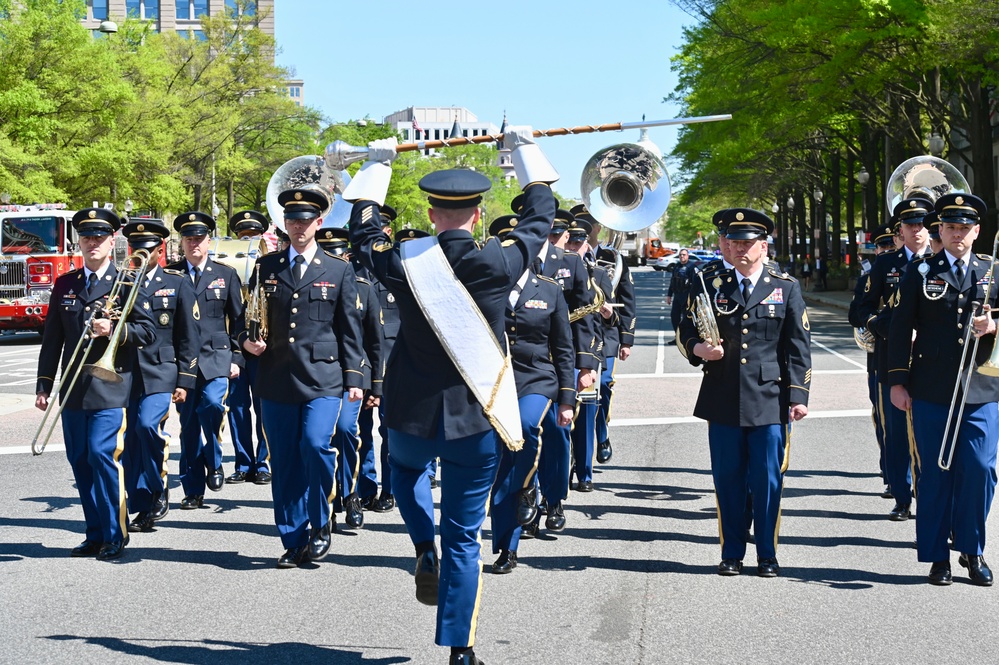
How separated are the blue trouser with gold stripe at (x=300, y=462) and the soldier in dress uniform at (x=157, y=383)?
1278 millimetres

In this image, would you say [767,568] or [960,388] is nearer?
[960,388]

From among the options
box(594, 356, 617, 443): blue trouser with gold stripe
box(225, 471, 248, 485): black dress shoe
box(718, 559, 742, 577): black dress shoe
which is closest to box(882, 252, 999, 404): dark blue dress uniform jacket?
box(718, 559, 742, 577): black dress shoe

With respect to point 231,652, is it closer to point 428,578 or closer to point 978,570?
point 428,578

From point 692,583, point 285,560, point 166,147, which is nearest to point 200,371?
point 285,560

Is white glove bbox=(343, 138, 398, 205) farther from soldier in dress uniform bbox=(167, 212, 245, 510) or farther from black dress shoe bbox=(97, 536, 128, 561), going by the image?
soldier in dress uniform bbox=(167, 212, 245, 510)

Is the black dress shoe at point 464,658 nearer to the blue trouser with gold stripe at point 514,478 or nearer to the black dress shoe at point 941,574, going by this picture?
the blue trouser with gold stripe at point 514,478

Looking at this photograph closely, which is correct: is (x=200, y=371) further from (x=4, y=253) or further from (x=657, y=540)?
(x=4, y=253)

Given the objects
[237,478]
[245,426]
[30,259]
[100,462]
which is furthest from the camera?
[30,259]

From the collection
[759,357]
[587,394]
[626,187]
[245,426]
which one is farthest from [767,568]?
[245,426]

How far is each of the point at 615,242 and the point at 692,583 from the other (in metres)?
5.47

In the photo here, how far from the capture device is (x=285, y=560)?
7.46 meters

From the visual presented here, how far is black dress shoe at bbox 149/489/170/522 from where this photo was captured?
28.8 ft

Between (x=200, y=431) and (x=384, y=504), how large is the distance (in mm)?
1521

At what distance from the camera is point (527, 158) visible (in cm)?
569
